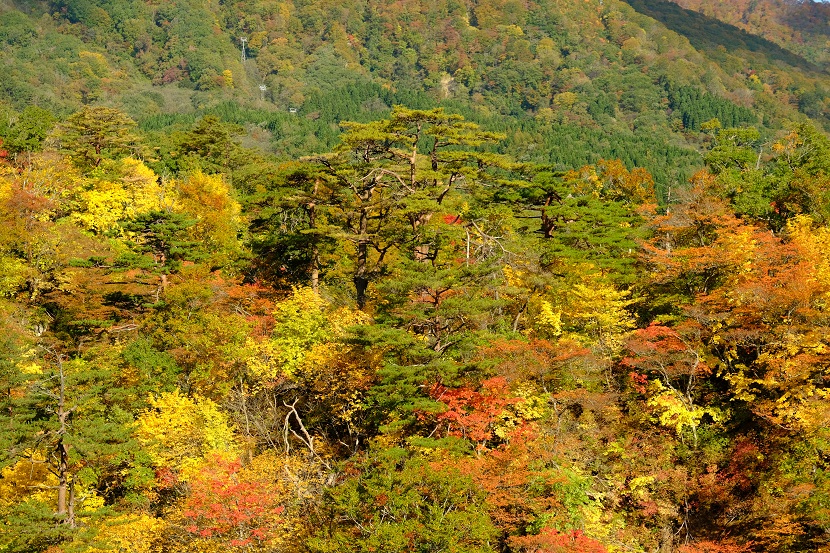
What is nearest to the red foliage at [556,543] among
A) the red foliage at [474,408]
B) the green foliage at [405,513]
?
the green foliage at [405,513]

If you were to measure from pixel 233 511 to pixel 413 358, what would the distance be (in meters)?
7.12

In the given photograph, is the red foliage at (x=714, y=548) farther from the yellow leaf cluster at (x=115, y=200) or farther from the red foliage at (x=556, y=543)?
the yellow leaf cluster at (x=115, y=200)

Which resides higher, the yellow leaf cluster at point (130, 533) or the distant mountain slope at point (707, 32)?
the distant mountain slope at point (707, 32)

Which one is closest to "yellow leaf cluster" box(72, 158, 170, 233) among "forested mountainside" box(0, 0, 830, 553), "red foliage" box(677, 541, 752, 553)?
"forested mountainside" box(0, 0, 830, 553)

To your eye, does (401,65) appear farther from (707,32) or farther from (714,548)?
(714,548)

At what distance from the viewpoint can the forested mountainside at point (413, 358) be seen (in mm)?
20922

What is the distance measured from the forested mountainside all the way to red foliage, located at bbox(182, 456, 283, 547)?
0.09 metres

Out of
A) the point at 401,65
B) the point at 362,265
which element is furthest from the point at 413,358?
the point at 401,65

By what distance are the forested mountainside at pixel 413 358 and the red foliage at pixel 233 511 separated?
3.5 inches

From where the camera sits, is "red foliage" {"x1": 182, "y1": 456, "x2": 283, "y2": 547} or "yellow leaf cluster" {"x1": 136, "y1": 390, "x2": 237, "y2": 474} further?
"yellow leaf cluster" {"x1": 136, "y1": 390, "x2": 237, "y2": 474}

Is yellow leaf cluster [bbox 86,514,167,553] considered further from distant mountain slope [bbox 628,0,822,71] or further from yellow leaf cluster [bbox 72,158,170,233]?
distant mountain slope [bbox 628,0,822,71]

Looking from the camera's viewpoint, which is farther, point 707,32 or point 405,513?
point 707,32

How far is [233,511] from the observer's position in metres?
19.9

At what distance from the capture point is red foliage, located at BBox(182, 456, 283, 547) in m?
19.8
